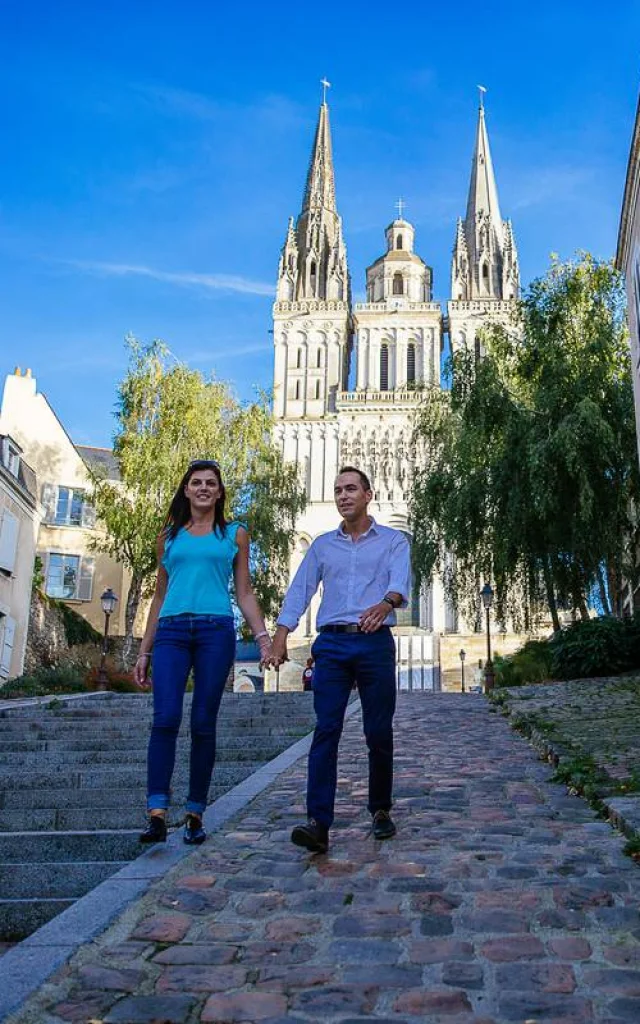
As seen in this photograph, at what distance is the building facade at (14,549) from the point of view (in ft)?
65.2

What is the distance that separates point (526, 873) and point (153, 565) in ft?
77.7

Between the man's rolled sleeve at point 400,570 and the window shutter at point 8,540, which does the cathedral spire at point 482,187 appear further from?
the man's rolled sleeve at point 400,570

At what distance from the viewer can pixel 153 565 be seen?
2683cm

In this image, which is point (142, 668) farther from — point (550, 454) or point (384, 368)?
point (384, 368)

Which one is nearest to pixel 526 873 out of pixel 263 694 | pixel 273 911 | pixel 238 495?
pixel 273 911

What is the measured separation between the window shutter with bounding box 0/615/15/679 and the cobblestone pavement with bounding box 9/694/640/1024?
637 inches

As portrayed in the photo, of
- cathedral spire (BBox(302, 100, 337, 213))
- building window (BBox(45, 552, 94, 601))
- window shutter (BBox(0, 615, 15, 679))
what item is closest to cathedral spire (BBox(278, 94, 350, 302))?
cathedral spire (BBox(302, 100, 337, 213))

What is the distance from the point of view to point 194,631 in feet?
14.8

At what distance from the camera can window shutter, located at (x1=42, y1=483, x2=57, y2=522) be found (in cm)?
3328

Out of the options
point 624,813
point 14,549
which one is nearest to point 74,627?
point 14,549

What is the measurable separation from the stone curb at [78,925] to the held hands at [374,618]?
1279 millimetres

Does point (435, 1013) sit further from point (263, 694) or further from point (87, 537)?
point (87, 537)

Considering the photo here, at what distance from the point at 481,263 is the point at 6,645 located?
1844 inches

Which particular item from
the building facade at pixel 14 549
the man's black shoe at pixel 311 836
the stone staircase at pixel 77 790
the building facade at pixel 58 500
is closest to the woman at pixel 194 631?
the stone staircase at pixel 77 790
